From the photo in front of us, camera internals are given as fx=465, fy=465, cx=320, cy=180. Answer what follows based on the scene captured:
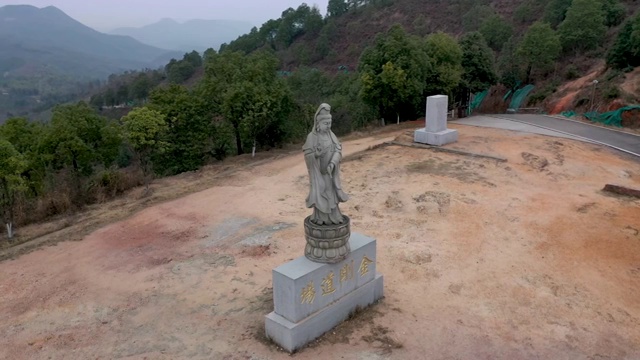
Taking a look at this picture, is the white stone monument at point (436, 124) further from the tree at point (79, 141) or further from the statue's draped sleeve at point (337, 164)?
the tree at point (79, 141)

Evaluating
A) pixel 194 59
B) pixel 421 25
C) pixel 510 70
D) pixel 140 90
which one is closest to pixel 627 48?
pixel 510 70

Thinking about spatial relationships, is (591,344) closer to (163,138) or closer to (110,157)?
(163,138)

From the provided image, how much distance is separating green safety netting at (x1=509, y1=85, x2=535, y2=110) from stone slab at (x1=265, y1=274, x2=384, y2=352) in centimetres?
2594

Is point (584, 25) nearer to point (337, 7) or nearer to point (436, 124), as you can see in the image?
point (436, 124)

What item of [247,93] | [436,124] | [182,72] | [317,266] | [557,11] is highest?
[557,11]

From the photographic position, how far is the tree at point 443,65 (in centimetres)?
2342

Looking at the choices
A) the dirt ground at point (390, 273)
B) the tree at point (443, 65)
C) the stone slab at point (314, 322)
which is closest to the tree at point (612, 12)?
the tree at point (443, 65)

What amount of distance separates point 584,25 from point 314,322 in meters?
32.0

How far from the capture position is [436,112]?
18.1 m

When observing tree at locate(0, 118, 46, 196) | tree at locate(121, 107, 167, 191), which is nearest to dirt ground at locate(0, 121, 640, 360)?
tree at locate(121, 107, 167, 191)

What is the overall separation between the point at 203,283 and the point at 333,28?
58.8m

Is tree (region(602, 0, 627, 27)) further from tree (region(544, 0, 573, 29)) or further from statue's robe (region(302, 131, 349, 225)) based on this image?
statue's robe (region(302, 131, 349, 225))

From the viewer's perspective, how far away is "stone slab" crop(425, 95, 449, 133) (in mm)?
18141

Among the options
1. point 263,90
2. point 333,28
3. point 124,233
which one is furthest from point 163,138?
point 333,28
